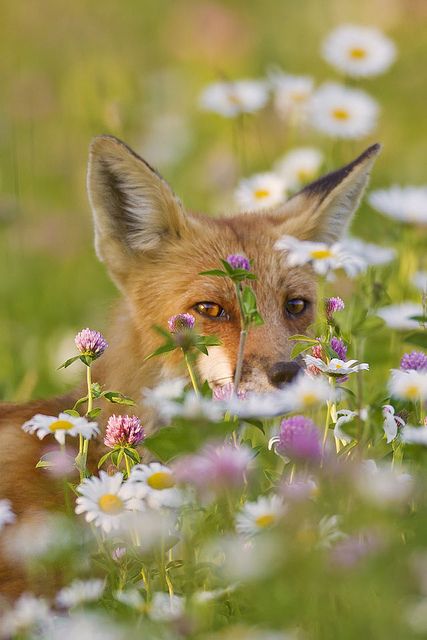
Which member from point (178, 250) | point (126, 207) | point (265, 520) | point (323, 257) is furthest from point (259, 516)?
point (126, 207)

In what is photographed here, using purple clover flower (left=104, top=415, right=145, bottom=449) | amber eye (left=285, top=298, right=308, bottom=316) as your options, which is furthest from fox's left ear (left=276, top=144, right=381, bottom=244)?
purple clover flower (left=104, top=415, right=145, bottom=449)

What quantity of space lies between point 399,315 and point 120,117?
316cm

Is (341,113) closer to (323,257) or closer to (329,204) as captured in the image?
(329,204)

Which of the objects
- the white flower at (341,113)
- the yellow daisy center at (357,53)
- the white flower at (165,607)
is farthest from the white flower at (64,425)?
the yellow daisy center at (357,53)

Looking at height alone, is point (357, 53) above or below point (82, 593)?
above

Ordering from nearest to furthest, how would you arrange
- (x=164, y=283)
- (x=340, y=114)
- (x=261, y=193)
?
(x=164, y=283) < (x=261, y=193) < (x=340, y=114)

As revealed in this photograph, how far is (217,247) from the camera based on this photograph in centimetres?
454

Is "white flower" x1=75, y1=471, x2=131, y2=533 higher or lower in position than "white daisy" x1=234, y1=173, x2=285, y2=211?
higher

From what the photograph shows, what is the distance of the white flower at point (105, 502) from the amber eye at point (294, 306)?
1.84 meters

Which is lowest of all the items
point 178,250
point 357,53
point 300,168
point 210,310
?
point 300,168

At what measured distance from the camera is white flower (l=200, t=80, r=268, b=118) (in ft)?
20.6

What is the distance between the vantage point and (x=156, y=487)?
Result: 2709 millimetres

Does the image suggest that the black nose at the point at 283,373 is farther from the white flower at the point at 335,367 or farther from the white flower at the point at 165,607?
the white flower at the point at 165,607

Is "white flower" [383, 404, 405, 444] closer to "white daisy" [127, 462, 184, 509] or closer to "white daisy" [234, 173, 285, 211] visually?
"white daisy" [127, 462, 184, 509]
